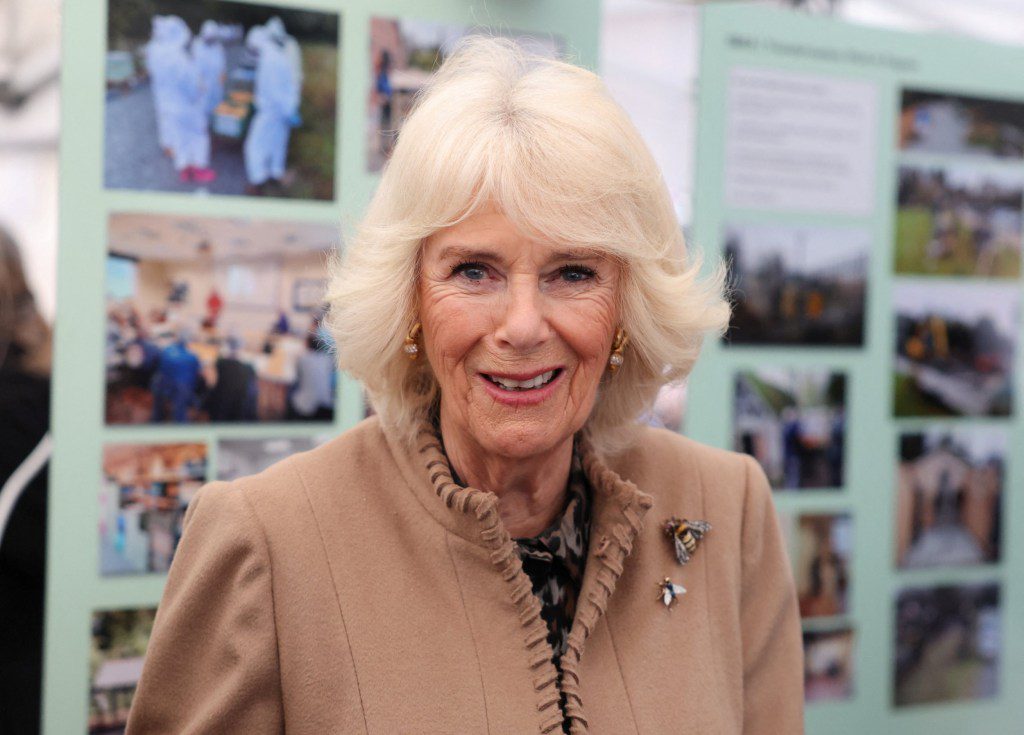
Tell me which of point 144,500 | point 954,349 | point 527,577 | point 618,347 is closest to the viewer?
point 527,577

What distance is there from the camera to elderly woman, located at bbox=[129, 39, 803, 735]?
5.17 feet

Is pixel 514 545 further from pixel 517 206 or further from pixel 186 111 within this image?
pixel 186 111

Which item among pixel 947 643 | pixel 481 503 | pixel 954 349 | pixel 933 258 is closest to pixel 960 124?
pixel 933 258

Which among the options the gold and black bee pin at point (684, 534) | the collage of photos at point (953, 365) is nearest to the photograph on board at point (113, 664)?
the gold and black bee pin at point (684, 534)

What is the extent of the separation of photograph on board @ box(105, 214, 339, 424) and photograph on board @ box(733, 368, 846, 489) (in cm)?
126

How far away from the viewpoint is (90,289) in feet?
7.71

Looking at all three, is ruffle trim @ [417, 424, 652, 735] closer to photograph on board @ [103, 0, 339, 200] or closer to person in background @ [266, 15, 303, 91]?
photograph on board @ [103, 0, 339, 200]

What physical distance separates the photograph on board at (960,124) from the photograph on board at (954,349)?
43 cm

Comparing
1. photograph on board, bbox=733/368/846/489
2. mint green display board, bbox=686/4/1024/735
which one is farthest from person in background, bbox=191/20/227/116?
photograph on board, bbox=733/368/846/489

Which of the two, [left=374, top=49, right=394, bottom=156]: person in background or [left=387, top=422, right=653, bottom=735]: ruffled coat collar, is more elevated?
[left=374, top=49, right=394, bottom=156]: person in background

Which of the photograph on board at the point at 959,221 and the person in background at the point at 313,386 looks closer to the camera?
the person in background at the point at 313,386

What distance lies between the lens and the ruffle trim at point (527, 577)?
1.62 meters

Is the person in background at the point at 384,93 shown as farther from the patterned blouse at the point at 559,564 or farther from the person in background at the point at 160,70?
the patterned blouse at the point at 559,564

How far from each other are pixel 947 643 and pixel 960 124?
1.67 meters
